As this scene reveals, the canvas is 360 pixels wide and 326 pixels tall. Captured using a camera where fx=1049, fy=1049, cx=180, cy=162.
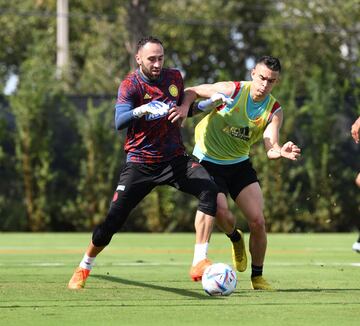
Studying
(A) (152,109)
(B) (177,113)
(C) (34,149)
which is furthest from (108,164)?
(A) (152,109)

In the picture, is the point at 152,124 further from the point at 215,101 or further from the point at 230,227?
the point at 230,227

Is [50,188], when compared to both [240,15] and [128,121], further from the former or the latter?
[240,15]

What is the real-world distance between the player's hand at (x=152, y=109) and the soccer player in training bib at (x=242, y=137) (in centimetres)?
67

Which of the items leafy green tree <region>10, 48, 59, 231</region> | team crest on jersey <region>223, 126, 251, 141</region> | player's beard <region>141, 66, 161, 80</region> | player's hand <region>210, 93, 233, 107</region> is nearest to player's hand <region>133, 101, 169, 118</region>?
player's beard <region>141, 66, 161, 80</region>

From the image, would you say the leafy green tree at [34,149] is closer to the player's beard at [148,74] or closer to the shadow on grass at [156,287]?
the shadow on grass at [156,287]

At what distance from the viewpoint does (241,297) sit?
960 centimetres

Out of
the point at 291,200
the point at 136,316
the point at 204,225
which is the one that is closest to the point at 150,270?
the point at 204,225

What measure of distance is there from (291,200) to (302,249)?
5533mm

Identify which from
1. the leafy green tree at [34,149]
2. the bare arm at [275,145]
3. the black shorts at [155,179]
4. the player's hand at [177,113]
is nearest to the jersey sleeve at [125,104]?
the player's hand at [177,113]

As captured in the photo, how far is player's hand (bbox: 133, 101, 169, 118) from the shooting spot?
31.4 ft

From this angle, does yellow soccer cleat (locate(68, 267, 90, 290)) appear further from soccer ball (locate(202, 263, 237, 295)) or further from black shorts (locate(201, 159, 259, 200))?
black shorts (locate(201, 159, 259, 200))

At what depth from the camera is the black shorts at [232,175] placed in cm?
1073

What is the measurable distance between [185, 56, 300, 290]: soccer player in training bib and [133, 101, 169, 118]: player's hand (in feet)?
2.19

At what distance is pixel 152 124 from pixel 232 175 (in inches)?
46.3
